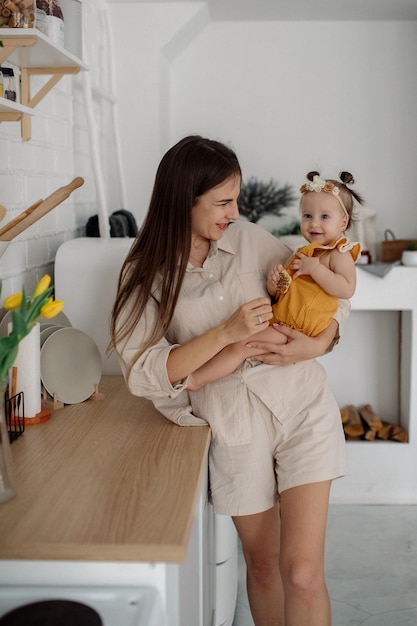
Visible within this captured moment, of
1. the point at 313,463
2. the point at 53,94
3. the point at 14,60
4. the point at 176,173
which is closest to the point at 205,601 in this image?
the point at 313,463

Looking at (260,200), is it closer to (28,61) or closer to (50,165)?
(50,165)

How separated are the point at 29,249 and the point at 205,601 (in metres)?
1.19

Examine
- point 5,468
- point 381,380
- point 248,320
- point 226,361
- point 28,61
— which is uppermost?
point 28,61

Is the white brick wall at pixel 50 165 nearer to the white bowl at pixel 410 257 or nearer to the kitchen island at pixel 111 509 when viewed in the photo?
the kitchen island at pixel 111 509

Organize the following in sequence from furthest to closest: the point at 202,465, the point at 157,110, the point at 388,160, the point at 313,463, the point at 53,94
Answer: the point at 388,160 → the point at 157,110 → the point at 53,94 → the point at 313,463 → the point at 202,465

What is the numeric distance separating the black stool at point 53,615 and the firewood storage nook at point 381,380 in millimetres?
2616

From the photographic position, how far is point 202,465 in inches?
70.5

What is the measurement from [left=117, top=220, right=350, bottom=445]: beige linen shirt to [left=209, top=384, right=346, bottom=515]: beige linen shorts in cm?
2

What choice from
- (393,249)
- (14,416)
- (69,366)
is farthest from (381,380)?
(14,416)

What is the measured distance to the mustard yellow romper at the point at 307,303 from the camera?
206 centimetres

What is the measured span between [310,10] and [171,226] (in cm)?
227

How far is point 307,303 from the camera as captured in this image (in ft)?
6.75

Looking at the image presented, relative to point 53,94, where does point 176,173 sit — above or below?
below

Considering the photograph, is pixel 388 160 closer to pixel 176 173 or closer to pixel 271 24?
pixel 271 24
